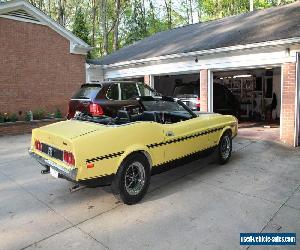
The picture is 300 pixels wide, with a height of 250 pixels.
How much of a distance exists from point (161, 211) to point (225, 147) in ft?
9.73

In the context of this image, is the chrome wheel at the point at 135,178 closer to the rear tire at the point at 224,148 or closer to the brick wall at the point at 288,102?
the rear tire at the point at 224,148

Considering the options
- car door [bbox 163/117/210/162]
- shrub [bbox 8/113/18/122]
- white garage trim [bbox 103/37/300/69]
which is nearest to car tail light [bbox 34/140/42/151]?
car door [bbox 163/117/210/162]

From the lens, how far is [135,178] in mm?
4621

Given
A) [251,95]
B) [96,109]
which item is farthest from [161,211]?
[251,95]

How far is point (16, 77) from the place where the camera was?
1230 cm

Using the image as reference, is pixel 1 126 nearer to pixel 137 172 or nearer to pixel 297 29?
pixel 137 172

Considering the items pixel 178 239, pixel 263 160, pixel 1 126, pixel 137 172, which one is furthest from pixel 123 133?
pixel 1 126

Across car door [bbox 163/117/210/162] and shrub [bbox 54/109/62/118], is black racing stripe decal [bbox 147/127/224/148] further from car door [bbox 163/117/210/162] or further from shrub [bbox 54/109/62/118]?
shrub [bbox 54/109/62/118]

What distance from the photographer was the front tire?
4.31 m

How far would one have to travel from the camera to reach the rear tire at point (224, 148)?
651cm

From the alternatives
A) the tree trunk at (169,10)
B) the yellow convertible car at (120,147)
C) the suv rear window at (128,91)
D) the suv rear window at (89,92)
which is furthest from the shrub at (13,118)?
the tree trunk at (169,10)

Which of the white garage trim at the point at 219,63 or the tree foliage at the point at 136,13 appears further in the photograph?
the tree foliage at the point at 136,13

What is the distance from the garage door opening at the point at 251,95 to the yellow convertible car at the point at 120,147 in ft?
26.7

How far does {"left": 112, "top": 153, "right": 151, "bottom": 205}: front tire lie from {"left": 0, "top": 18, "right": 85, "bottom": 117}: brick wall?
9.50 meters
